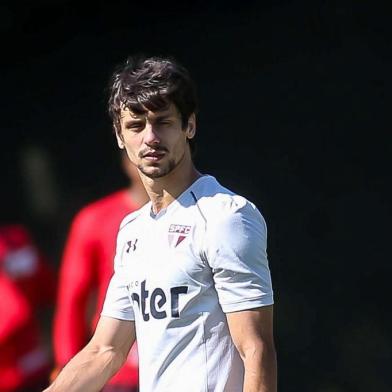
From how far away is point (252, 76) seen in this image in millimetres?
5375

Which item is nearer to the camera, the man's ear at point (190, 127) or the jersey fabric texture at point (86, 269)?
the man's ear at point (190, 127)

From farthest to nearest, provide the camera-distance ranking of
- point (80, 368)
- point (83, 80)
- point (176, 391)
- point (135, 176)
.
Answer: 1. point (83, 80)
2. point (135, 176)
3. point (80, 368)
4. point (176, 391)

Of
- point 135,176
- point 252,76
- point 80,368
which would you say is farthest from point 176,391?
point 252,76

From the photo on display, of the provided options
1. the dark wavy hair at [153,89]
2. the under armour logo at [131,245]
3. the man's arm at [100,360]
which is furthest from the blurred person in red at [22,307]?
the dark wavy hair at [153,89]

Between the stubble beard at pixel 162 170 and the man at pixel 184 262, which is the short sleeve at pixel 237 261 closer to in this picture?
the man at pixel 184 262

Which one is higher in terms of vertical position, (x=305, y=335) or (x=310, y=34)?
(x=310, y=34)

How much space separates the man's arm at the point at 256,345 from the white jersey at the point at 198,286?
1.1 inches

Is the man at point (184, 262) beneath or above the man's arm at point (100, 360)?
above

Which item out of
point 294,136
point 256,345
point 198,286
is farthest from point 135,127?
point 294,136

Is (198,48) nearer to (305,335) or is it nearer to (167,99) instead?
(305,335)

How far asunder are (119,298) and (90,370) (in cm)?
20

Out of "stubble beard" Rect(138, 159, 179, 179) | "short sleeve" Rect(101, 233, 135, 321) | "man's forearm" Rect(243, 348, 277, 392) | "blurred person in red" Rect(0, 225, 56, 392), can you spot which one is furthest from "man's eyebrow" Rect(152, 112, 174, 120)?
"blurred person in red" Rect(0, 225, 56, 392)

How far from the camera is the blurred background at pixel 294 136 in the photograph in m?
5.28

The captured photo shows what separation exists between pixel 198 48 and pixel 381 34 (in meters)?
0.75
